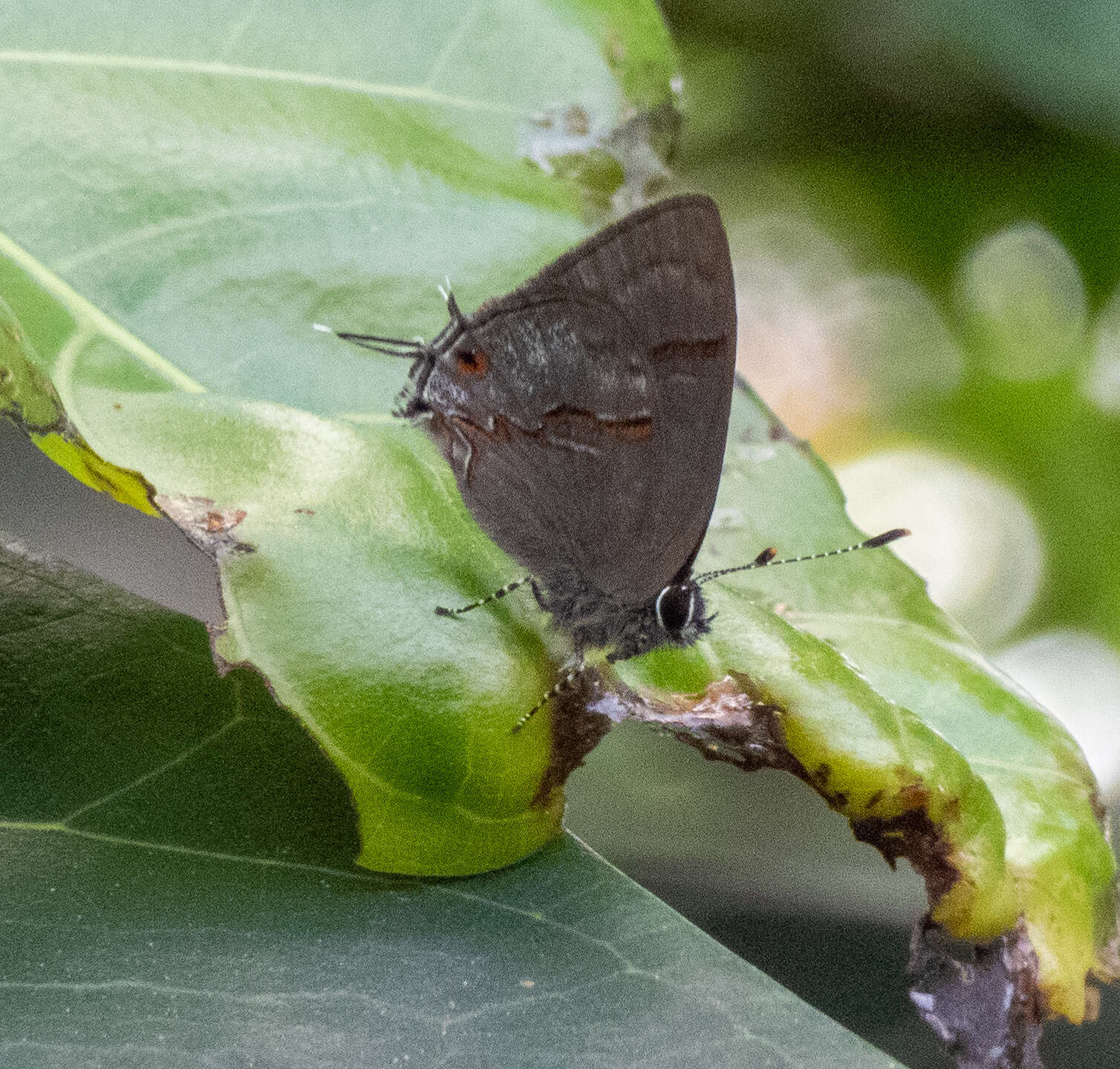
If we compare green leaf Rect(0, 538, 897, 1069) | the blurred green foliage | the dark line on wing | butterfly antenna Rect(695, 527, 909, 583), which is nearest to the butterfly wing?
the dark line on wing

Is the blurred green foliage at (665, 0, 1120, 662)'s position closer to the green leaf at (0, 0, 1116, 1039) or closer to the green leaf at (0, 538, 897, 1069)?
the green leaf at (0, 0, 1116, 1039)

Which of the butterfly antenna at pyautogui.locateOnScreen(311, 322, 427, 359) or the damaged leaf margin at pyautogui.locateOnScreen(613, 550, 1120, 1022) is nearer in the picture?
the damaged leaf margin at pyautogui.locateOnScreen(613, 550, 1120, 1022)

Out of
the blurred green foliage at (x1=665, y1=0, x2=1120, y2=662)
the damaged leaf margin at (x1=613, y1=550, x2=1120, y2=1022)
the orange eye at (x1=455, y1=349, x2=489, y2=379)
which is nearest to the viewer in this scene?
the damaged leaf margin at (x1=613, y1=550, x2=1120, y2=1022)

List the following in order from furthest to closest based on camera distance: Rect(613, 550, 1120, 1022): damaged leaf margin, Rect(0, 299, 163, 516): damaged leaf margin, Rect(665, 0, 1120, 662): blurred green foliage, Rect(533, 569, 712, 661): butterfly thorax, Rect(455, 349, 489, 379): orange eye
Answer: Rect(665, 0, 1120, 662): blurred green foliage, Rect(455, 349, 489, 379): orange eye, Rect(533, 569, 712, 661): butterfly thorax, Rect(613, 550, 1120, 1022): damaged leaf margin, Rect(0, 299, 163, 516): damaged leaf margin

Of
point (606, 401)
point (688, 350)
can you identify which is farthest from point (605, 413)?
point (688, 350)

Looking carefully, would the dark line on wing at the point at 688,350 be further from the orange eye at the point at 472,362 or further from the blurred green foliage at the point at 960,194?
the blurred green foliage at the point at 960,194

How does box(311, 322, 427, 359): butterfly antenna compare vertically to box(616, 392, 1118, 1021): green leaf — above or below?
above

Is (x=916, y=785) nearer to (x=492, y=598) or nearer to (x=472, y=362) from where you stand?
(x=492, y=598)
